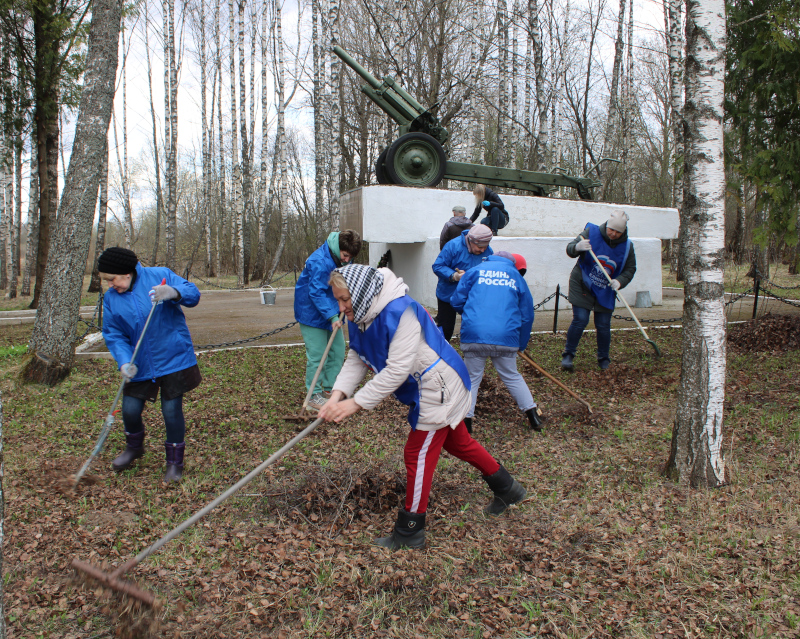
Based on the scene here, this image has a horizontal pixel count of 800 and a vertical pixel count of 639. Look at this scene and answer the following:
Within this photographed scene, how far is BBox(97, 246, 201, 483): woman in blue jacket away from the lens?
3990mm

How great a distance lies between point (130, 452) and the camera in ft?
14.2

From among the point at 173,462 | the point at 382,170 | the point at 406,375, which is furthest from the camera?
the point at 382,170

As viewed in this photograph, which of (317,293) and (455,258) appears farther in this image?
(455,258)

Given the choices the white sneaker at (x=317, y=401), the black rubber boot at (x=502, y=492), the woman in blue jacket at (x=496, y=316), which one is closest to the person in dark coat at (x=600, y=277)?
the woman in blue jacket at (x=496, y=316)

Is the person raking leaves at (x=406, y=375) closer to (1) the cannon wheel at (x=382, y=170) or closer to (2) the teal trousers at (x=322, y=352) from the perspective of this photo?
(2) the teal trousers at (x=322, y=352)

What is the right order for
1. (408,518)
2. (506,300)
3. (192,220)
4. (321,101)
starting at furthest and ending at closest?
(192,220)
(321,101)
(506,300)
(408,518)

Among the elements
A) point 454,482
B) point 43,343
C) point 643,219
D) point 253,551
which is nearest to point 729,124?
point 643,219

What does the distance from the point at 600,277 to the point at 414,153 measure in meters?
5.79

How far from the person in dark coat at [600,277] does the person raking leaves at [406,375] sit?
3814 millimetres

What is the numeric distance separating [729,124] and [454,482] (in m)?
7.33

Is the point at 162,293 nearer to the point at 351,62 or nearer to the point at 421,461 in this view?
the point at 421,461

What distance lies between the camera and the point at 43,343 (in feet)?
22.3

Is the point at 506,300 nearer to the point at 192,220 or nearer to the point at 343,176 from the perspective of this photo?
the point at 343,176

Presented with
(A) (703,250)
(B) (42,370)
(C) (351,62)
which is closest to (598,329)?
(A) (703,250)
